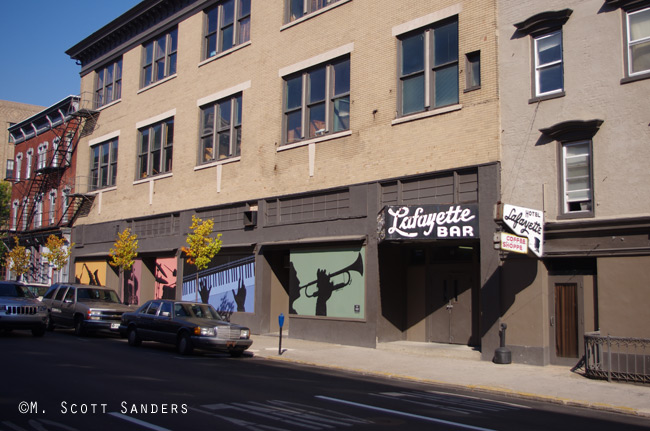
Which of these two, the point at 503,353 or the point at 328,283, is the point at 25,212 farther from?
the point at 503,353

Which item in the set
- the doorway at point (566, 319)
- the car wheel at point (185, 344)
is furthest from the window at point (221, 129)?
the doorway at point (566, 319)

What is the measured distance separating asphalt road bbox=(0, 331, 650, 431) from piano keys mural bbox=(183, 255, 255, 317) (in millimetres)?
9541

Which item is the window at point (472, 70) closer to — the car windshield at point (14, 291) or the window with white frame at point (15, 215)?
the car windshield at point (14, 291)

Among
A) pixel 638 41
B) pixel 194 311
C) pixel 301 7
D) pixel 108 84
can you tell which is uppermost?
pixel 108 84

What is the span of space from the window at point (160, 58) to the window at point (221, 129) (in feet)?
14.8

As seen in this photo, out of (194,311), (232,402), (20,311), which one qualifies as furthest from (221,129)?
(232,402)

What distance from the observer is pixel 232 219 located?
82.8ft

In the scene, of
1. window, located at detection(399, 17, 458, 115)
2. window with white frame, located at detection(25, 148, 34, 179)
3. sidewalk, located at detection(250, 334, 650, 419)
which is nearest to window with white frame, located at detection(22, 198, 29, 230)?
window with white frame, located at detection(25, 148, 34, 179)

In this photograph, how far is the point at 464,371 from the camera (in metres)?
14.7

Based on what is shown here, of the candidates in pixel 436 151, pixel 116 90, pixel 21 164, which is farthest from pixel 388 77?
pixel 21 164

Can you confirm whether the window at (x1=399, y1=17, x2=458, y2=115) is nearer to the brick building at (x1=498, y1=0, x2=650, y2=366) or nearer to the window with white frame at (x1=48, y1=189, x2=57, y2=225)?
the brick building at (x1=498, y1=0, x2=650, y2=366)

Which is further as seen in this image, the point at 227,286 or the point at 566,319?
the point at 227,286

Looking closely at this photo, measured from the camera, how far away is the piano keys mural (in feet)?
79.0

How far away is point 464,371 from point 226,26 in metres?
18.9
